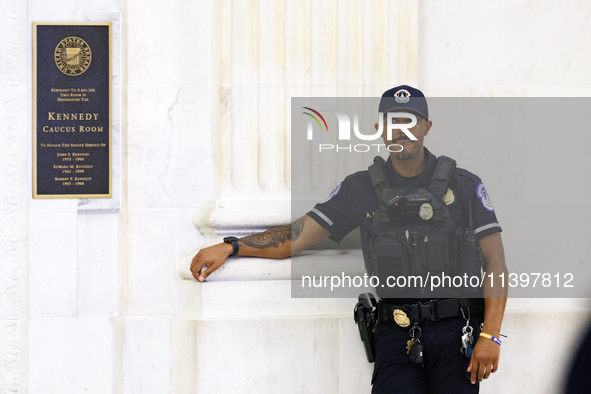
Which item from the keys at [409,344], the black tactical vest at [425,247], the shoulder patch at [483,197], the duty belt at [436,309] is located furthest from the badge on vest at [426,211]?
the keys at [409,344]

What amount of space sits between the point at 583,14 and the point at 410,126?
207 centimetres

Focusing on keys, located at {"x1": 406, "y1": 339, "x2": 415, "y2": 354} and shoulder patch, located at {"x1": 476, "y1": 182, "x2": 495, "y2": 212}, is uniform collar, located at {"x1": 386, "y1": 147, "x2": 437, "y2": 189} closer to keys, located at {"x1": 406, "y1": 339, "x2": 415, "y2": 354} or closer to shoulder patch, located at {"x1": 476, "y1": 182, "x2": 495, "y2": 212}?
shoulder patch, located at {"x1": 476, "y1": 182, "x2": 495, "y2": 212}

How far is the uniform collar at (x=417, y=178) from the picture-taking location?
3010mm

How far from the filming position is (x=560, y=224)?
3889 mm

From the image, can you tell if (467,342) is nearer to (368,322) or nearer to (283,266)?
(368,322)

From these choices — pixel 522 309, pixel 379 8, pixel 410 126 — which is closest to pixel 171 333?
pixel 410 126

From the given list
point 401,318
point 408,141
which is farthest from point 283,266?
point 408,141

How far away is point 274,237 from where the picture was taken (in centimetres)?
350

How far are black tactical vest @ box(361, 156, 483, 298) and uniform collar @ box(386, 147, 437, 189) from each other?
0.06 meters

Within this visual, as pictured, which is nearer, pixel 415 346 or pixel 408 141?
pixel 415 346

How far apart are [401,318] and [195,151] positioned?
6.27 feet

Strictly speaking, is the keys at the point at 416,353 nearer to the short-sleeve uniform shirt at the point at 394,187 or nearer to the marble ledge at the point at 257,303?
the short-sleeve uniform shirt at the point at 394,187

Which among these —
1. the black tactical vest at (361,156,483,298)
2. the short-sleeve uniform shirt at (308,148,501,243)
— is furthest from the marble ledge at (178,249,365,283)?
the black tactical vest at (361,156,483,298)

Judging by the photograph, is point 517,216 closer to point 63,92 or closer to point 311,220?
point 311,220
